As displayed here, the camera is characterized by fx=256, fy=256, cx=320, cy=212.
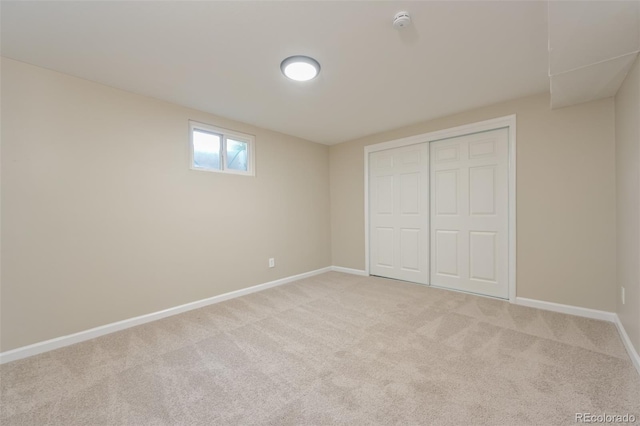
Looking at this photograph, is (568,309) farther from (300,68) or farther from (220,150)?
(220,150)

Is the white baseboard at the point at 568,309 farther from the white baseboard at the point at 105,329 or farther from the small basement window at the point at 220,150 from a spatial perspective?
the small basement window at the point at 220,150

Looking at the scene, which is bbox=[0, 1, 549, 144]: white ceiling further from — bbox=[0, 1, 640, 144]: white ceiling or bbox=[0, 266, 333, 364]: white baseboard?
bbox=[0, 266, 333, 364]: white baseboard

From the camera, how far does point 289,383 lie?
1.66 meters

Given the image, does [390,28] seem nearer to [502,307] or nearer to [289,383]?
[289,383]

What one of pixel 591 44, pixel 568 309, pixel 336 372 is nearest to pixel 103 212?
pixel 336 372

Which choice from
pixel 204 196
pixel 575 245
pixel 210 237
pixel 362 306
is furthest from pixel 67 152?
pixel 575 245

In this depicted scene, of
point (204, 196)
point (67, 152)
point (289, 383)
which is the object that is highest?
point (67, 152)

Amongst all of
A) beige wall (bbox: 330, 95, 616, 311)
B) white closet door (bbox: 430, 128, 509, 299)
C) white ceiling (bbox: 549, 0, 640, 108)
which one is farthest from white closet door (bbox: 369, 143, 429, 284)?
white ceiling (bbox: 549, 0, 640, 108)

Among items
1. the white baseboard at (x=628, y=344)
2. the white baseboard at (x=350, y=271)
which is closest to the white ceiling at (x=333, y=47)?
the white baseboard at (x=628, y=344)

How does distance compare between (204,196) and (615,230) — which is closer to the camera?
(615,230)

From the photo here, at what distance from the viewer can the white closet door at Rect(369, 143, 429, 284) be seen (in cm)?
373

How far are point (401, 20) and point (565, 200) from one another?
251 cm

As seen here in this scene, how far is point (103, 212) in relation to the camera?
2422 mm

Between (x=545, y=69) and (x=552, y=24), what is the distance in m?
1.09
